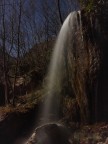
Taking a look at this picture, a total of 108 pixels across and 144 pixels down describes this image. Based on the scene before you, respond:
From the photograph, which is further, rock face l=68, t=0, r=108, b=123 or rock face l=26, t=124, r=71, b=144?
rock face l=68, t=0, r=108, b=123

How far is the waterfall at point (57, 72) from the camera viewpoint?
13.3 metres

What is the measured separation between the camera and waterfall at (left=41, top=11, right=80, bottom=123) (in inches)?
524

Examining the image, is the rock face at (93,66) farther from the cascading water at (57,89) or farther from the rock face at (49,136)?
the rock face at (49,136)

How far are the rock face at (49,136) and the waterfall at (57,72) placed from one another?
229 centimetres

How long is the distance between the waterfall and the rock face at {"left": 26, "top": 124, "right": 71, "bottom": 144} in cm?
229

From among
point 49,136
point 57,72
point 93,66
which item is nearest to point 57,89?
point 57,72

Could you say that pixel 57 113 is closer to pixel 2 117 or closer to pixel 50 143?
pixel 2 117

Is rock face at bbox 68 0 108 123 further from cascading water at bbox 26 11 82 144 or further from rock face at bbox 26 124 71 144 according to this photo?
rock face at bbox 26 124 71 144

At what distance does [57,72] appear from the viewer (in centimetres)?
1566

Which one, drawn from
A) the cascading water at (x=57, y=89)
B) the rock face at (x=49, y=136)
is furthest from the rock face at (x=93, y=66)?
the rock face at (x=49, y=136)

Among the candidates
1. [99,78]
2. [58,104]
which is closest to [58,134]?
[99,78]

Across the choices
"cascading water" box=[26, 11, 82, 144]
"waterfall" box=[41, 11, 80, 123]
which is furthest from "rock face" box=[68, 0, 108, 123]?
"waterfall" box=[41, 11, 80, 123]

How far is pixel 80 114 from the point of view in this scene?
41.4 ft

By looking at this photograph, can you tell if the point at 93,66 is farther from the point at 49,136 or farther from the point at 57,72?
the point at 57,72
